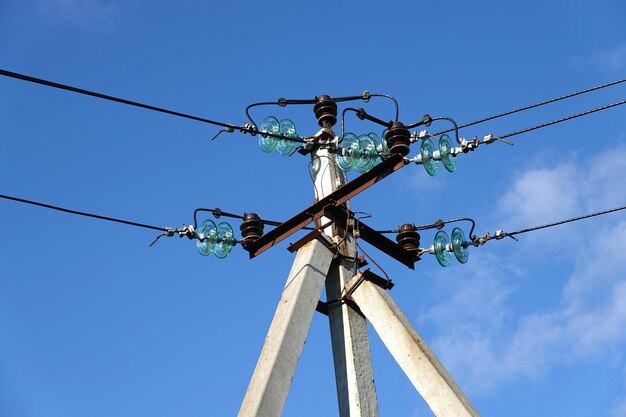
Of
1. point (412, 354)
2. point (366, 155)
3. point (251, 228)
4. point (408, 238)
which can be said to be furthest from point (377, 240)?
point (412, 354)

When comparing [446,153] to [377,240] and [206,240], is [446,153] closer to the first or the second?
[377,240]

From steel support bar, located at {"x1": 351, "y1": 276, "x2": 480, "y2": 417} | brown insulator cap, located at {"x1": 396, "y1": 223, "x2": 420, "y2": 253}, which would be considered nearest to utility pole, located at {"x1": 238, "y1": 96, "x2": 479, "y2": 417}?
steel support bar, located at {"x1": 351, "y1": 276, "x2": 480, "y2": 417}

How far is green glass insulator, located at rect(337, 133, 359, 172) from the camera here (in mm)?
9188

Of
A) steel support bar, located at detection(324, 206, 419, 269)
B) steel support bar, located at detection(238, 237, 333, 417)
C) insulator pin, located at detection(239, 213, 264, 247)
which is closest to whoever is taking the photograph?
steel support bar, located at detection(238, 237, 333, 417)

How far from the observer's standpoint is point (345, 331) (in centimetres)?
838

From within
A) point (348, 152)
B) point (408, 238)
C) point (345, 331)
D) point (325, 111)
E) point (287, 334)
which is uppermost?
point (325, 111)

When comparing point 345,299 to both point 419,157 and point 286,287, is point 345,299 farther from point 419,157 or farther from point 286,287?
point 419,157

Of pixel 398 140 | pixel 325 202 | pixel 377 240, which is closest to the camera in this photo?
pixel 398 140

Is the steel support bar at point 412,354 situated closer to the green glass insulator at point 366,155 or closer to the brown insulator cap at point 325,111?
the green glass insulator at point 366,155

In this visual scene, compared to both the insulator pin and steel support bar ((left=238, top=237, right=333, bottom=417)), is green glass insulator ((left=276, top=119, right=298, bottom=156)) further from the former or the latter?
steel support bar ((left=238, top=237, right=333, bottom=417))

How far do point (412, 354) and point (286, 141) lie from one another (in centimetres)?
227

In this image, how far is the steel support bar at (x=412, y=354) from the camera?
7613 mm

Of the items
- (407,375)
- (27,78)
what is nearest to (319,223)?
(407,375)

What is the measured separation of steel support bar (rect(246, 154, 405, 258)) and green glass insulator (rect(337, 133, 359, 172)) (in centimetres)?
35
